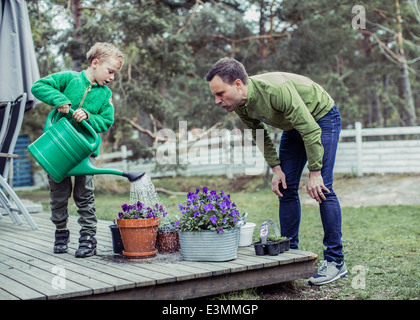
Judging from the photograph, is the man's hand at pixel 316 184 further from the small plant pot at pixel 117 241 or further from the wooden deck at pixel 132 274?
the small plant pot at pixel 117 241

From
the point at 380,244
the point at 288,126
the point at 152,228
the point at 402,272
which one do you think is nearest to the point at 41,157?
the point at 152,228

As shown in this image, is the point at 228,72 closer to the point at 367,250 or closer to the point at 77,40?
the point at 367,250

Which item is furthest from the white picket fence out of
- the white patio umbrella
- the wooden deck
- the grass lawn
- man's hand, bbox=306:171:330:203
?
Result: man's hand, bbox=306:171:330:203

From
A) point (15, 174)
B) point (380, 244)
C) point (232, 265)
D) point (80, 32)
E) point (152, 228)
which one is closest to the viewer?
point (232, 265)

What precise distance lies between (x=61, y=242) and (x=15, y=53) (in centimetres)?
211

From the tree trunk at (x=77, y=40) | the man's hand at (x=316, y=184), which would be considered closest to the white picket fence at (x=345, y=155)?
the tree trunk at (x=77, y=40)

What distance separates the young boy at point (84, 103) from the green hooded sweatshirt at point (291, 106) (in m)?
0.72

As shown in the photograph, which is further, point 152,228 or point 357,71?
point 357,71

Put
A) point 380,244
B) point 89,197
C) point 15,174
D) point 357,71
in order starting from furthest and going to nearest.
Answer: point 357,71
point 15,174
point 380,244
point 89,197

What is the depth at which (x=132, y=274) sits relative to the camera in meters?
2.05

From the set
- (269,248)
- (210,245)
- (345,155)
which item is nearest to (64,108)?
A: (210,245)

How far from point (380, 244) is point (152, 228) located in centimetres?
196

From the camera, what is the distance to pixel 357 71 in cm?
1412

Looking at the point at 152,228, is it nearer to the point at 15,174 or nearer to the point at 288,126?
the point at 288,126
